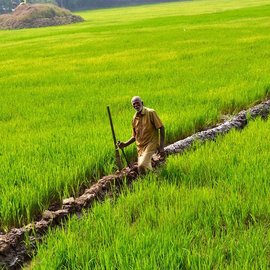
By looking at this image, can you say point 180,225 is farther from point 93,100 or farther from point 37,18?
point 37,18

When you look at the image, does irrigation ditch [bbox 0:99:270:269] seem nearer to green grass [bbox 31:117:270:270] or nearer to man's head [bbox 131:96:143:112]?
green grass [bbox 31:117:270:270]

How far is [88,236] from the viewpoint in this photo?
10.4ft

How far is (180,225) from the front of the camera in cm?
310

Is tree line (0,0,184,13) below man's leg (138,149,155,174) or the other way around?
the other way around

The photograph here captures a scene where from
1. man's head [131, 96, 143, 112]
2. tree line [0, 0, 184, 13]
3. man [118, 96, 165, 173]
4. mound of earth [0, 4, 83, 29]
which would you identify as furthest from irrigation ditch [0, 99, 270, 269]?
tree line [0, 0, 184, 13]

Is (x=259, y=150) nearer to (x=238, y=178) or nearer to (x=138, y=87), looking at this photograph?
(x=238, y=178)

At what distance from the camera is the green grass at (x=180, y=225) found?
2680 millimetres

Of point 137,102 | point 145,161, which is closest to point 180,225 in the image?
point 145,161

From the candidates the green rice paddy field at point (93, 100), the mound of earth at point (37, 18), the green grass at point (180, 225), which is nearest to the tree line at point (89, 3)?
the mound of earth at point (37, 18)

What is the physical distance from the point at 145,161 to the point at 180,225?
135 cm

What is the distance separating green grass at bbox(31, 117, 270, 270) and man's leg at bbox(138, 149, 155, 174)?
0.16m

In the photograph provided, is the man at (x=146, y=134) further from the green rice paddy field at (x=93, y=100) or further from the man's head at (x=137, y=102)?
the green rice paddy field at (x=93, y=100)

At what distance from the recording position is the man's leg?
4.34 metres

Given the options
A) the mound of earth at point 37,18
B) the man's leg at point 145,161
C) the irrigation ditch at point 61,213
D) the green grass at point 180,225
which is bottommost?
the irrigation ditch at point 61,213
